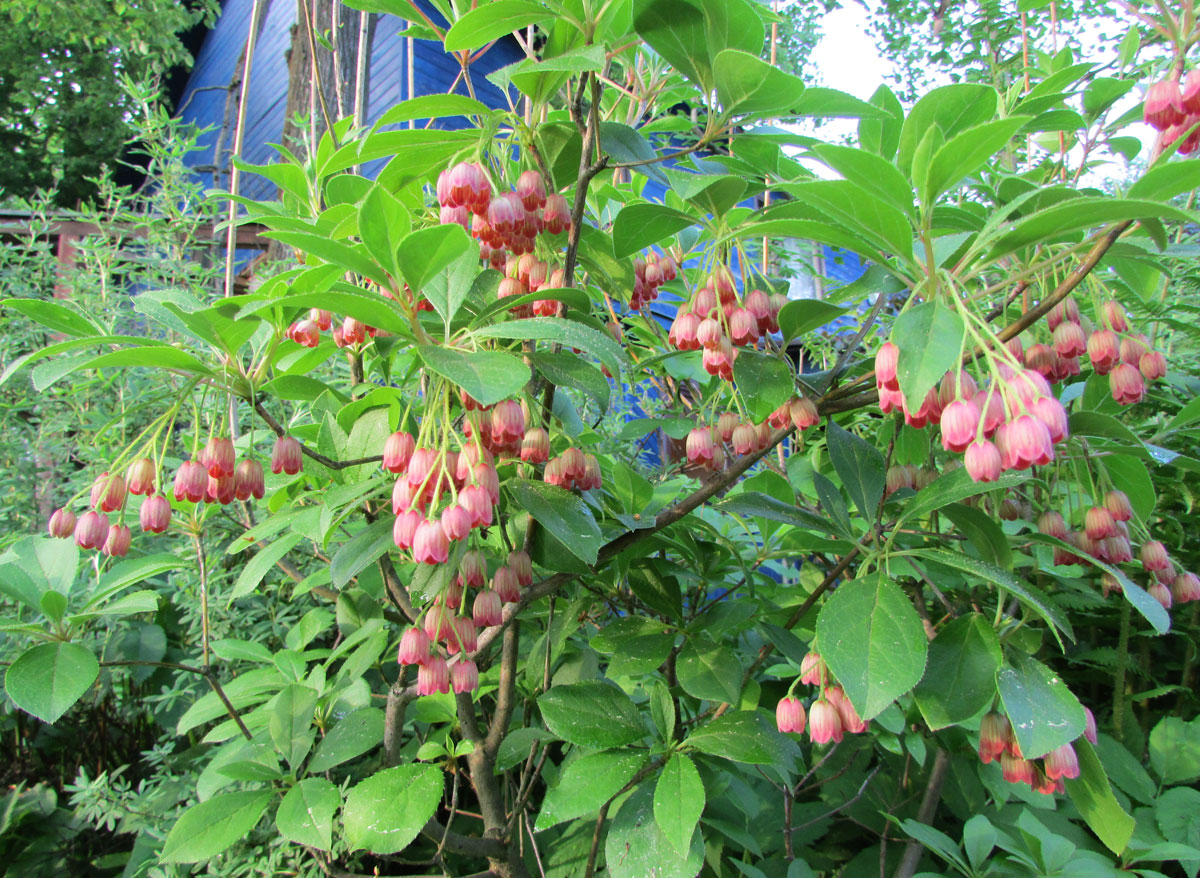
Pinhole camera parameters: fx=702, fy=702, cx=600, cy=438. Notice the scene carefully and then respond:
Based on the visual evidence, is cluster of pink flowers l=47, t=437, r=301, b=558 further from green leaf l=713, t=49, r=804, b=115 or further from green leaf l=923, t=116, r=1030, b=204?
green leaf l=923, t=116, r=1030, b=204

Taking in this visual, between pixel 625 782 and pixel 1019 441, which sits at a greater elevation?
pixel 1019 441

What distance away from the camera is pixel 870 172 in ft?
2.82

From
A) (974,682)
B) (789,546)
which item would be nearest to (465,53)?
(789,546)

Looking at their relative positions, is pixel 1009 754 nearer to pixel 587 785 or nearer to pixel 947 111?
pixel 587 785

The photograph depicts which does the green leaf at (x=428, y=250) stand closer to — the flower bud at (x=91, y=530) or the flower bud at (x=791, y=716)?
the flower bud at (x=91, y=530)

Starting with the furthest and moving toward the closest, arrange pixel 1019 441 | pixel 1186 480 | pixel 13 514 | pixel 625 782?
1. pixel 13 514
2. pixel 1186 480
3. pixel 625 782
4. pixel 1019 441

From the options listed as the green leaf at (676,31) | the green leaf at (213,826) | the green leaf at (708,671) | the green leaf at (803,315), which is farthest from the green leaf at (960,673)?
the green leaf at (213,826)

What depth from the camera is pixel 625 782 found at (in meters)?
1.28

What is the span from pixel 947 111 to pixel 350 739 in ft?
5.35

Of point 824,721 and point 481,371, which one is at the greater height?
point 481,371

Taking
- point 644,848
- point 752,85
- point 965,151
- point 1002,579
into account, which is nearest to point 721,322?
point 752,85

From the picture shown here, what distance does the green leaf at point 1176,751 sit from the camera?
77.0 inches

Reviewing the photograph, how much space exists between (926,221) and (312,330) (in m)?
1.08

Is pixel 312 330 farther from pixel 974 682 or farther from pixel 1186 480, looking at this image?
pixel 1186 480
